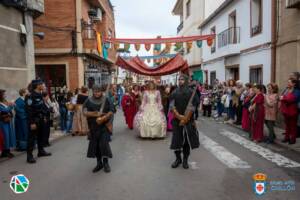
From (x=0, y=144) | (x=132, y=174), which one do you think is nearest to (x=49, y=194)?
(x=132, y=174)

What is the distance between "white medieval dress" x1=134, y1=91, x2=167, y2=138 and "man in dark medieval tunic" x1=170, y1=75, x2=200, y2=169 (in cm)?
289

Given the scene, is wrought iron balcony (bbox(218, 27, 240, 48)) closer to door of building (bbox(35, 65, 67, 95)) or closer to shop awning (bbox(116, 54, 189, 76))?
shop awning (bbox(116, 54, 189, 76))

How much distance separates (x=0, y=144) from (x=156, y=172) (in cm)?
390

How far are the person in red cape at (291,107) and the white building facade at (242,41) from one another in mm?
4220

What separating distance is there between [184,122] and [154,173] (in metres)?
1.14

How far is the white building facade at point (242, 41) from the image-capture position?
39.8ft

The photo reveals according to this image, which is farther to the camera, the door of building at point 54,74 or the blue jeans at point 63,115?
the door of building at point 54,74

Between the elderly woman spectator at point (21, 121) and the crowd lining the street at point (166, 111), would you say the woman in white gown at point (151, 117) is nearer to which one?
the crowd lining the street at point (166, 111)

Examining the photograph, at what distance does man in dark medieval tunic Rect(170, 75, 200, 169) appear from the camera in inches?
225

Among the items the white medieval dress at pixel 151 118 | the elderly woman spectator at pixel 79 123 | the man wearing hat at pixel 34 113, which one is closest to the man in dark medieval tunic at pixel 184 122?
the white medieval dress at pixel 151 118

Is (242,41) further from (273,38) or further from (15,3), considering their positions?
(15,3)

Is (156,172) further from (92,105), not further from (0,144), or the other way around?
(0,144)

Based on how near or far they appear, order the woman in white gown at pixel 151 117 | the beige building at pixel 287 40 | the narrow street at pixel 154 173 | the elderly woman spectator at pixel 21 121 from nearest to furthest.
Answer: the narrow street at pixel 154 173 → the elderly woman spectator at pixel 21 121 → the woman in white gown at pixel 151 117 → the beige building at pixel 287 40

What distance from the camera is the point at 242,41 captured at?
48.5ft
